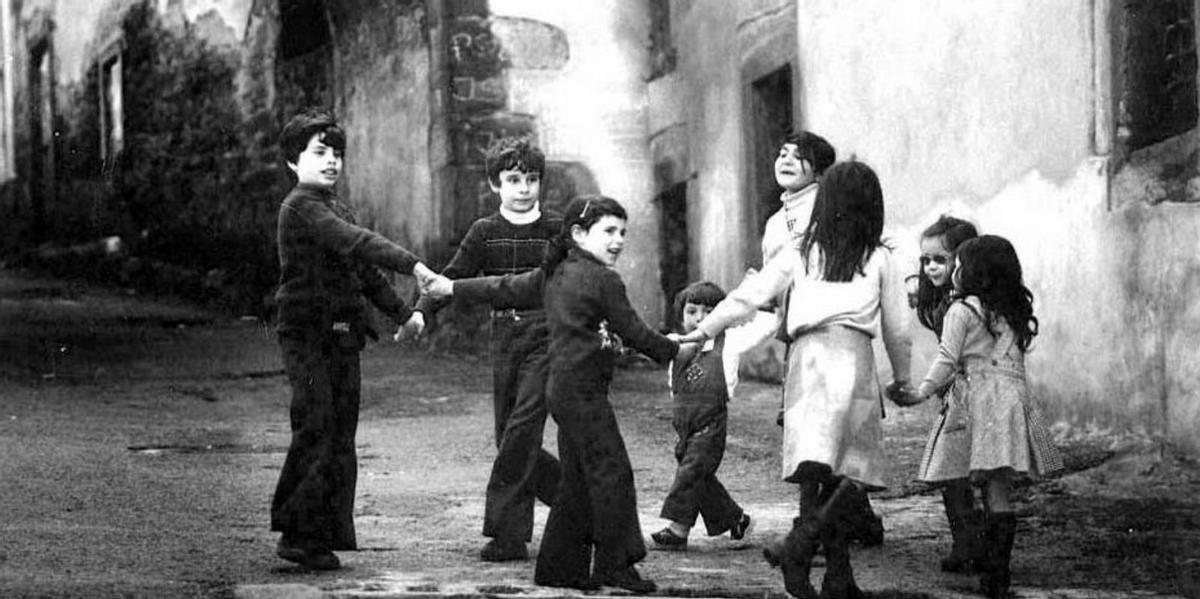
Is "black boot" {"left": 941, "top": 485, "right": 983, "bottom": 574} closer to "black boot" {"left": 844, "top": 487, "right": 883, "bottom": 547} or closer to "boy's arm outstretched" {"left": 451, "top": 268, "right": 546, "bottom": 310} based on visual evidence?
"black boot" {"left": 844, "top": 487, "right": 883, "bottom": 547}

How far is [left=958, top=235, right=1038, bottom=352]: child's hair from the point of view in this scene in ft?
19.2

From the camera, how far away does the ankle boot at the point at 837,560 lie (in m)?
5.38

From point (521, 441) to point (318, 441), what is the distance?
2.13 feet

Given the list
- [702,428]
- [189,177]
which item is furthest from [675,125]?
[702,428]

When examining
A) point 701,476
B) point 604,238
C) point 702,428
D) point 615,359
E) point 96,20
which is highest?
point 96,20

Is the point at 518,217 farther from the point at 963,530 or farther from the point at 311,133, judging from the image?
the point at 963,530

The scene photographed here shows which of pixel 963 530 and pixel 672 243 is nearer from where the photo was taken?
pixel 963 530

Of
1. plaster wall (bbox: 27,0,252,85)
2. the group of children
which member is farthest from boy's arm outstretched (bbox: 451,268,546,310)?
plaster wall (bbox: 27,0,252,85)

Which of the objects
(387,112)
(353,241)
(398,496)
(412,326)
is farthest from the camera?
(387,112)

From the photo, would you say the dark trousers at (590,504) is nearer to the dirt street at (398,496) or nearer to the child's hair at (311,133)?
the dirt street at (398,496)

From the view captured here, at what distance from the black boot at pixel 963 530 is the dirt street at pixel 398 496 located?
9 cm

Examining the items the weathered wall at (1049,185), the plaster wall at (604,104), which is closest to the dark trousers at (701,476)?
the weathered wall at (1049,185)

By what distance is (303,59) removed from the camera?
17594 mm

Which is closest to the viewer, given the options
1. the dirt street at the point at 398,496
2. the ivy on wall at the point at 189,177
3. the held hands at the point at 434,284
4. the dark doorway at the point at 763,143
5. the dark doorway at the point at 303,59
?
the dirt street at the point at 398,496
